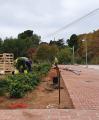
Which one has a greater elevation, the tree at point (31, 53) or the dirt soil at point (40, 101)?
the tree at point (31, 53)

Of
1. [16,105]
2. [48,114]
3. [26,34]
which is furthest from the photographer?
[26,34]

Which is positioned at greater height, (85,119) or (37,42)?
(37,42)

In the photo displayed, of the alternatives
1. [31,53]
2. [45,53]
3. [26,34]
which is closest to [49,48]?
[45,53]

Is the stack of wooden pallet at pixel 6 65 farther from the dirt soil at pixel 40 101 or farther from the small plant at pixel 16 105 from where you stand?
the small plant at pixel 16 105

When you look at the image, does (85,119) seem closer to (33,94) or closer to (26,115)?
(26,115)

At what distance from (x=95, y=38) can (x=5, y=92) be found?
8474cm

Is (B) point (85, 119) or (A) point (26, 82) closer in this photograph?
(B) point (85, 119)

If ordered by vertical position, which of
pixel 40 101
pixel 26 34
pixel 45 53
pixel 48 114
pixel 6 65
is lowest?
pixel 48 114

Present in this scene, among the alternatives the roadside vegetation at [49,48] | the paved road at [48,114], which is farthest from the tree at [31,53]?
the paved road at [48,114]

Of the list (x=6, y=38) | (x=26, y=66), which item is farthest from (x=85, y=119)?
(x=6, y=38)

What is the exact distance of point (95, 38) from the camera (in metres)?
98.6

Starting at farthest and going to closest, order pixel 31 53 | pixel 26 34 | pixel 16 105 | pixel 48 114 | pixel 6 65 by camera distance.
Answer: pixel 26 34 < pixel 31 53 < pixel 6 65 < pixel 16 105 < pixel 48 114

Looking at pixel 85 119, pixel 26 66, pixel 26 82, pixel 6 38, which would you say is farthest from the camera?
pixel 6 38

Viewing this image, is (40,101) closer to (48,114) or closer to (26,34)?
(48,114)
